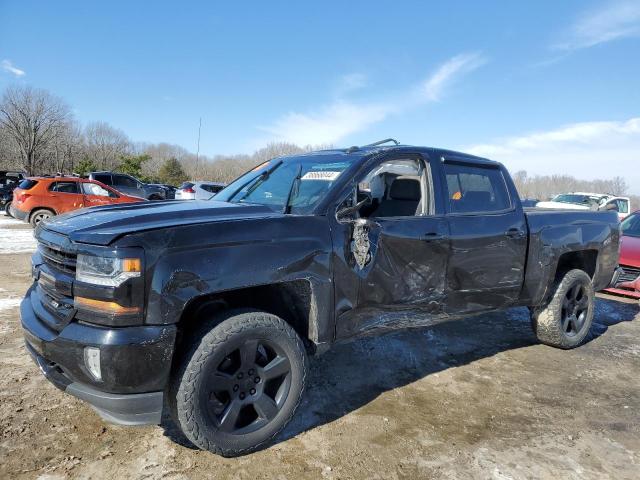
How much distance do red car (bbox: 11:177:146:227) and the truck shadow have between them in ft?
33.1

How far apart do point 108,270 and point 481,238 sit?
2.84m

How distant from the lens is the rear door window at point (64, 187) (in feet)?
42.4

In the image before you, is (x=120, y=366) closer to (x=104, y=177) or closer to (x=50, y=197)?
(x=50, y=197)

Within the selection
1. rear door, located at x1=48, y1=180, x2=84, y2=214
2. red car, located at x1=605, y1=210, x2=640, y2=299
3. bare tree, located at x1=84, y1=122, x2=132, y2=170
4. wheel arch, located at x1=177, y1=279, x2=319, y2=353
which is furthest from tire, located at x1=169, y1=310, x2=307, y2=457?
bare tree, located at x1=84, y1=122, x2=132, y2=170

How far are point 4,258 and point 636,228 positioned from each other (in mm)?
11527

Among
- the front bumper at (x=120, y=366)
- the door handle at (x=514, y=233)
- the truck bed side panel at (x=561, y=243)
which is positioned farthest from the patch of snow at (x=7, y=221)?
the truck bed side panel at (x=561, y=243)

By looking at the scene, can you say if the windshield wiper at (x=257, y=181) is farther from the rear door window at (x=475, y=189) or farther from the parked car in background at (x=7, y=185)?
the parked car in background at (x=7, y=185)

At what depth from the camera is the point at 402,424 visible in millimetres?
3072

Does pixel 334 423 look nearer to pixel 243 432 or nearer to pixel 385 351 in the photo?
pixel 243 432

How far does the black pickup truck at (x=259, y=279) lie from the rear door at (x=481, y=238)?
0.01 m

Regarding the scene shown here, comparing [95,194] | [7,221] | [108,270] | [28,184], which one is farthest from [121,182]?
[108,270]

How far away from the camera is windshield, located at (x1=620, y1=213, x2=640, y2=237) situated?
7890mm

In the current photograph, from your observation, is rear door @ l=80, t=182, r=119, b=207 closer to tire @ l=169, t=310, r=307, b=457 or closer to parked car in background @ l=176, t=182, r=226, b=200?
parked car in background @ l=176, t=182, r=226, b=200

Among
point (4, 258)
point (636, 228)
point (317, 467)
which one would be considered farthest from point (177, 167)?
point (317, 467)
